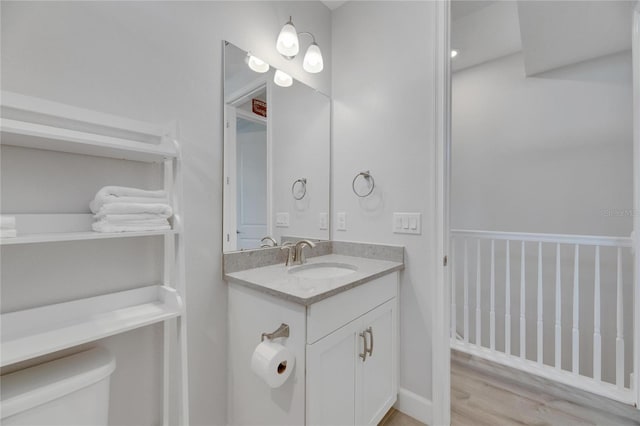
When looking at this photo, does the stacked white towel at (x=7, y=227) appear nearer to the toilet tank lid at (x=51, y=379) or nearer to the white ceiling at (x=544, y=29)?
the toilet tank lid at (x=51, y=379)

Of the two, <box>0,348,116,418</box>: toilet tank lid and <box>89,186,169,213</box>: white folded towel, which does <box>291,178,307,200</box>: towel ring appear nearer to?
<box>89,186,169,213</box>: white folded towel

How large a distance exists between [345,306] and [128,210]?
0.92 m

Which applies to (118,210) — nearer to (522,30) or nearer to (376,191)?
(376,191)

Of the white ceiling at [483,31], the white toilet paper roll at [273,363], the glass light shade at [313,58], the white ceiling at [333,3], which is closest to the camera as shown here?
the white toilet paper roll at [273,363]

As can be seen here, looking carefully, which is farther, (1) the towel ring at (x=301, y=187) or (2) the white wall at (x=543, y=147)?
(2) the white wall at (x=543, y=147)

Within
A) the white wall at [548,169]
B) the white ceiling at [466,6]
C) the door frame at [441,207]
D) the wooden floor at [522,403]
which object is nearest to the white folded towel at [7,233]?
the door frame at [441,207]

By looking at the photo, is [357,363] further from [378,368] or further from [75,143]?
[75,143]

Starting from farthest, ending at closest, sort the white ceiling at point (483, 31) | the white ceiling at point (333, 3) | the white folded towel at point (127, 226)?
the white ceiling at point (483, 31), the white ceiling at point (333, 3), the white folded towel at point (127, 226)

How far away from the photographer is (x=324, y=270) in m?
1.70

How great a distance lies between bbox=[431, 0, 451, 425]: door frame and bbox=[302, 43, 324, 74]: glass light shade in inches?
26.6

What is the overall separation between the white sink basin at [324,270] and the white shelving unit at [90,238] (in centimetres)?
69

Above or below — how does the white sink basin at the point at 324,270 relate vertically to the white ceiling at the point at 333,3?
below

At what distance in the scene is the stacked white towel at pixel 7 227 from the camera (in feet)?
2.35

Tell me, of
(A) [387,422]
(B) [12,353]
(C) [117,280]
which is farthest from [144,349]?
(A) [387,422]
